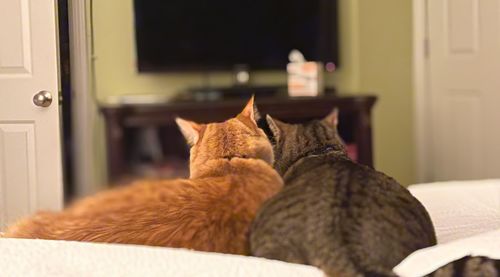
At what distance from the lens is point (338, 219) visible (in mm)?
514

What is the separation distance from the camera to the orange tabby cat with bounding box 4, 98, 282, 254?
0.54 m

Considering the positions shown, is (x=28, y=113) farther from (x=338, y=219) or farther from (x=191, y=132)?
(x=338, y=219)

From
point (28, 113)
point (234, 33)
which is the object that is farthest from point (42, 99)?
point (234, 33)

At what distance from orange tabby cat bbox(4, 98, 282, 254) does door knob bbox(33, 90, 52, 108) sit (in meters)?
0.13

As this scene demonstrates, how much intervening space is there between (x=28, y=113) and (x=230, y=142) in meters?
0.22

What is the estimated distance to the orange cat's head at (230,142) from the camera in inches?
22.5

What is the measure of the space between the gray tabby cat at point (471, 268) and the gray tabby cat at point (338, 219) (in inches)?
1.4

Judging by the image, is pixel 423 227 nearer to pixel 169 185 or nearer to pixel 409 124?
pixel 169 185

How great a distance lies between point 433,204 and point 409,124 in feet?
1.82

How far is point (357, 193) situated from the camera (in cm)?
54

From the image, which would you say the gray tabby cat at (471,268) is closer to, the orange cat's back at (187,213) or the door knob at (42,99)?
the orange cat's back at (187,213)

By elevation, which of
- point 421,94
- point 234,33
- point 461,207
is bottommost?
point 461,207

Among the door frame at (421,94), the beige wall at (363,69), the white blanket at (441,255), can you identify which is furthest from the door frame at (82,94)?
the door frame at (421,94)

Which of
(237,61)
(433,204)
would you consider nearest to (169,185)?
(433,204)
